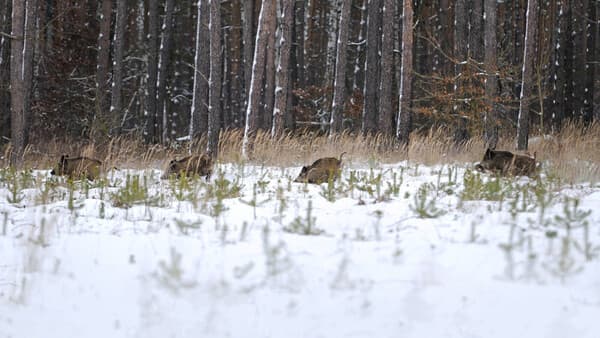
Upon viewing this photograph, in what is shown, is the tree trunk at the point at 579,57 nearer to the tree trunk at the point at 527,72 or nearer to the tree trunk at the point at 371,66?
the tree trunk at the point at 371,66

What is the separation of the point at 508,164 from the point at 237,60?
2398 centimetres

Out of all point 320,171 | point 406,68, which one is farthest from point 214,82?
point 320,171

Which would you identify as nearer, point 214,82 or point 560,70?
point 214,82

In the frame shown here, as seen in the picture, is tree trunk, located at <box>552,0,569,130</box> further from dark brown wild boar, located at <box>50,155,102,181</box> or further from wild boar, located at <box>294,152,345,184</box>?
dark brown wild boar, located at <box>50,155,102,181</box>

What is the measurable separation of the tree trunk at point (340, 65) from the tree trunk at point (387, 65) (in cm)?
206

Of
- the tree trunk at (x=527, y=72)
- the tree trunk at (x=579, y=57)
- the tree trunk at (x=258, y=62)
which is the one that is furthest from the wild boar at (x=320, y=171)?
the tree trunk at (x=579, y=57)

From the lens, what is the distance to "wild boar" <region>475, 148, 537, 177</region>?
682cm

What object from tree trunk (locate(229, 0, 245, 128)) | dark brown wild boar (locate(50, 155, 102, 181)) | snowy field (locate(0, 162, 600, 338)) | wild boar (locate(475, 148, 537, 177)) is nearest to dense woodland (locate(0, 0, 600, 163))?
tree trunk (locate(229, 0, 245, 128))

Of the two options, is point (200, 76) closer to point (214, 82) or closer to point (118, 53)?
point (214, 82)

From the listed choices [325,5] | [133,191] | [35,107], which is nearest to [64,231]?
[133,191]

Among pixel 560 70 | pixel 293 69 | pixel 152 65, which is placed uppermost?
pixel 293 69

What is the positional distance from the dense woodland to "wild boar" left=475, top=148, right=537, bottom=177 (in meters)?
4.06

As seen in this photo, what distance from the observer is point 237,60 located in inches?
→ 1163

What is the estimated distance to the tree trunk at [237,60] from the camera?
95.6ft
